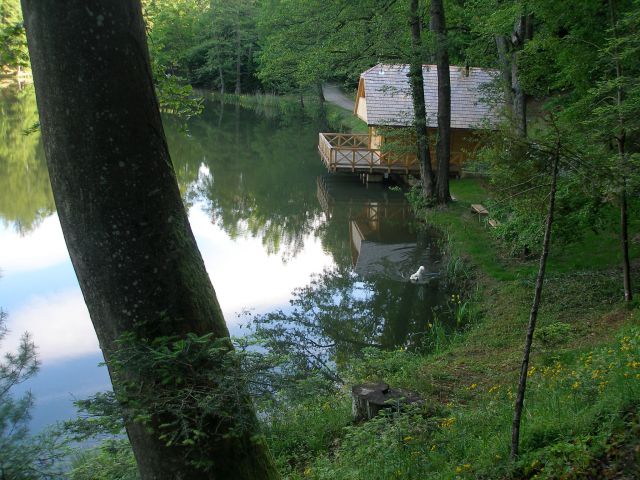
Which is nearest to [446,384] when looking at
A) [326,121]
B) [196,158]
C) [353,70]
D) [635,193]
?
[635,193]

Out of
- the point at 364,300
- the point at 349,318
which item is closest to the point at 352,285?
the point at 364,300

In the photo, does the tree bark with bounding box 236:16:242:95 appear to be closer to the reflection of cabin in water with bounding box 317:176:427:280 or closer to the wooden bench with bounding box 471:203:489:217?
the reflection of cabin in water with bounding box 317:176:427:280

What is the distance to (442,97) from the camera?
1705cm

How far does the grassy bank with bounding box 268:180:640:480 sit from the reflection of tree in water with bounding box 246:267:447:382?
1.07 meters

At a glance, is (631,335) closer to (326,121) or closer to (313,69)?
(313,69)

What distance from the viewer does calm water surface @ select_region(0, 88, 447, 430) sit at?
1062 cm

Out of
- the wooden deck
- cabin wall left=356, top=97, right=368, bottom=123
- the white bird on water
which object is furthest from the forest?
cabin wall left=356, top=97, right=368, bottom=123

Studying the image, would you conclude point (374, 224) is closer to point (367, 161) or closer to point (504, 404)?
point (367, 161)

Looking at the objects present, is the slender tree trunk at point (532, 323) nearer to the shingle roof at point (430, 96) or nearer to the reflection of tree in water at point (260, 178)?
the reflection of tree in water at point (260, 178)

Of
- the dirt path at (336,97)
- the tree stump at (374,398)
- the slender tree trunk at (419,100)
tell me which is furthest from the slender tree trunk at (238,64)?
the tree stump at (374,398)

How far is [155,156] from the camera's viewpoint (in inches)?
118

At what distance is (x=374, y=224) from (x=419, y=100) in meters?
4.02

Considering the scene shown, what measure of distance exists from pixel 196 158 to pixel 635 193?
23996 mm

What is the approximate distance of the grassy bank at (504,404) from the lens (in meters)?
3.54
